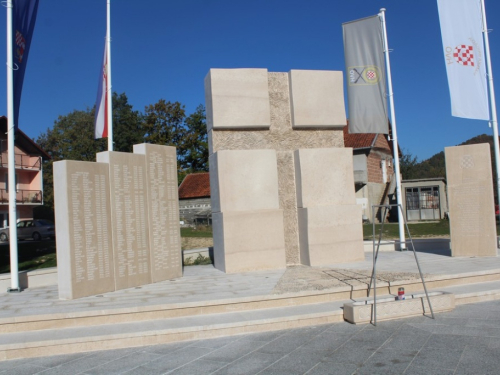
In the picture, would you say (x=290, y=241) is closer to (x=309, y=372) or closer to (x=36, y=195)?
(x=309, y=372)

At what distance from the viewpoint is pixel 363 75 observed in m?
12.9

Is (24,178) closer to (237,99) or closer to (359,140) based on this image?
(359,140)

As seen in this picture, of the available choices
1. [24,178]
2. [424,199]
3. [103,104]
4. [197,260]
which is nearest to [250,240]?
[197,260]

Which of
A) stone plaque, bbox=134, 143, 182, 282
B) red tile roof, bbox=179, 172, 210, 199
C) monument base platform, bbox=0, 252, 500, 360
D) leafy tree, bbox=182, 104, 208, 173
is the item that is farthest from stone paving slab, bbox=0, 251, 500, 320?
leafy tree, bbox=182, 104, 208, 173

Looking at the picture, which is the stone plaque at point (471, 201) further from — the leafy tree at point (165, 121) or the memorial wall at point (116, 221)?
the leafy tree at point (165, 121)

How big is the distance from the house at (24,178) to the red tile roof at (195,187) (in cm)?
1102

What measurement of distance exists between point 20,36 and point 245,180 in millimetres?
5382

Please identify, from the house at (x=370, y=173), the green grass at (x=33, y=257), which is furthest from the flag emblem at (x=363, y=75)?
the house at (x=370, y=173)

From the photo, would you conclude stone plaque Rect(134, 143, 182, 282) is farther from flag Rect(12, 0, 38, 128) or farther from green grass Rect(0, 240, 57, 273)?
green grass Rect(0, 240, 57, 273)

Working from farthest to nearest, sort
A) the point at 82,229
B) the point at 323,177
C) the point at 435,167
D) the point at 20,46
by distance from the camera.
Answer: the point at 435,167, the point at 323,177, the point at 20,46, the point at 82,229

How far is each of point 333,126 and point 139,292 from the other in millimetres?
6195

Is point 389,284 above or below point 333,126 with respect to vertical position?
below

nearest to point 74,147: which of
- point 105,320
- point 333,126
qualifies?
point 333,126

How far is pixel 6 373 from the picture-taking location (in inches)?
214
